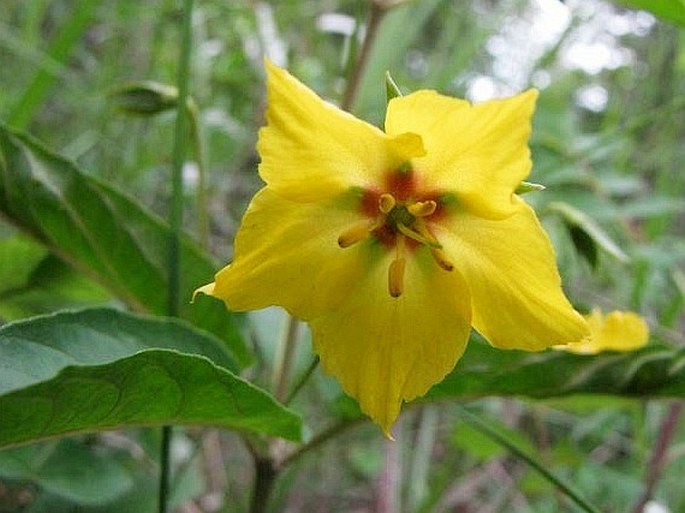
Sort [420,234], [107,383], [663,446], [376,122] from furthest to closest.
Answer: [376,122]
[663,446]
[420,234]
[107,383]

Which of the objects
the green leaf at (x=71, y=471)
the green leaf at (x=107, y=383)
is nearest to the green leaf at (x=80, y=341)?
the green leaf at (x=107, y=383)

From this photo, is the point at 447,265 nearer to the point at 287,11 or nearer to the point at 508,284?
the point at 508,284

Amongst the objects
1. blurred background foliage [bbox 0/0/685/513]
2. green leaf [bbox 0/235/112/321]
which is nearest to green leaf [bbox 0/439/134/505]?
blurred background foliage [bbox 0/0/685/513]

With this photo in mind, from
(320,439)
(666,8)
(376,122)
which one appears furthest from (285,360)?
(376,122)

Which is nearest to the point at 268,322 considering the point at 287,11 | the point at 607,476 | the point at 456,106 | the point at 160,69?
the point at 456,106

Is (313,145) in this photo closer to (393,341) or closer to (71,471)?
(393,341)
